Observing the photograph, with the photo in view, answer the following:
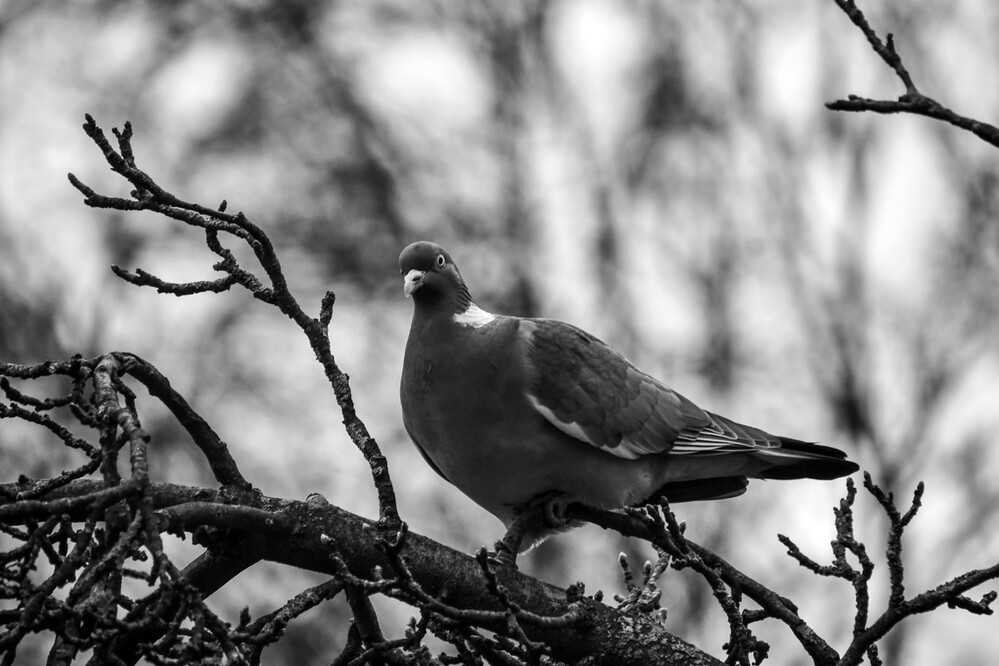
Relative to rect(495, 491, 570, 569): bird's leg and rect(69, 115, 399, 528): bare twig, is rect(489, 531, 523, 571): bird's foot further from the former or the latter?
rect(69, 115, 399, 528): bare twig

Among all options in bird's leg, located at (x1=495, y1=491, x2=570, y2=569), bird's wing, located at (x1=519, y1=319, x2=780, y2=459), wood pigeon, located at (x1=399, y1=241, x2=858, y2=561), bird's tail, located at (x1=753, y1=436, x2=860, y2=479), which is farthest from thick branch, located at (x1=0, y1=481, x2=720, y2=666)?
bird's tail, located at (x1=753, y1=436, x2=860, y2=479)

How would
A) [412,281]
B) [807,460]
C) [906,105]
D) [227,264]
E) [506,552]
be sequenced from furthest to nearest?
1. [807,460]
2. [412,281]
3. [506,552]
4. [227,264]
5. [906,105]

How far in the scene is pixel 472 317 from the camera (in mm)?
4598

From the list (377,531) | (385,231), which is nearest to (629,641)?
(377,531)

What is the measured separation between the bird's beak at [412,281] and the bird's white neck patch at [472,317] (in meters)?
0.18

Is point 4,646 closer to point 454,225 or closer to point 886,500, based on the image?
point 886,500

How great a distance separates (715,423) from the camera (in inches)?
201

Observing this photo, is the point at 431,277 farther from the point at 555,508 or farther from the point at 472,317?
the point at 555,508

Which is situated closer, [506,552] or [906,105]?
[906,105]

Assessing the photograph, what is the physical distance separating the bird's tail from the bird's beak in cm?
149

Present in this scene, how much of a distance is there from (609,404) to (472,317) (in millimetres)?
629

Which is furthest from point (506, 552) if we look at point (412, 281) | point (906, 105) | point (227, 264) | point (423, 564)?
point (906, 105)

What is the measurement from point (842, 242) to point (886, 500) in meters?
10.6

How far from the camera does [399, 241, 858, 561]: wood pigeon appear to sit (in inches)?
169
